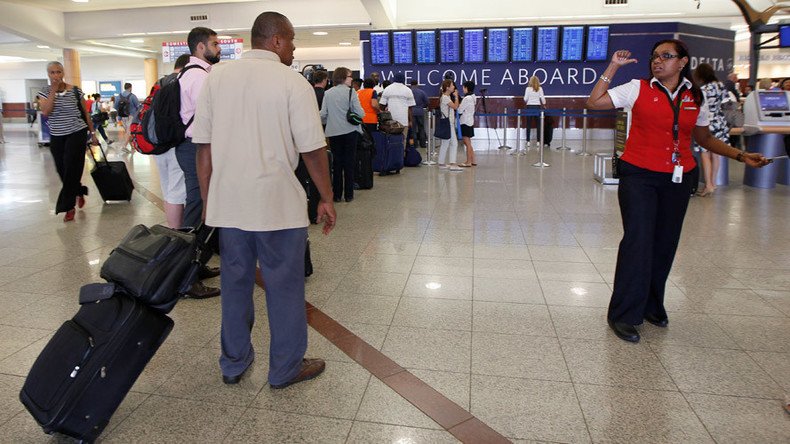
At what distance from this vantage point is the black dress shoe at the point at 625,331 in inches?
124

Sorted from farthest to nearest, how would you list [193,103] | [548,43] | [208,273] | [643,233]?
[548,43], [208,273], [193,103], [643,233]

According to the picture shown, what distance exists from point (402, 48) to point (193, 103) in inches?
456

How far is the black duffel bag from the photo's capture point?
7.48 ft

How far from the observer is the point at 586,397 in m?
2.55

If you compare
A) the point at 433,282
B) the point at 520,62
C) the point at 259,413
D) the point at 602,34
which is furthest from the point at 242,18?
the point at 259,413

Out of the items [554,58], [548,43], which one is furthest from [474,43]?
[554,58]

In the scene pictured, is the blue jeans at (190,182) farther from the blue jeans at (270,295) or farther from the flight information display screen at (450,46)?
the flight information display screen at (450,46)

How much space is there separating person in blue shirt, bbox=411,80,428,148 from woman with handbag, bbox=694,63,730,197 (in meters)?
5.26

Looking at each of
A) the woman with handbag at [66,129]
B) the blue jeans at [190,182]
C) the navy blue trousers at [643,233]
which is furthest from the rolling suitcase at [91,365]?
the woman with handbag at [66,129]

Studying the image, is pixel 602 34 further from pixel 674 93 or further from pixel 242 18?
pixel 674 93

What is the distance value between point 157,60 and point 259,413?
2772 centimetres

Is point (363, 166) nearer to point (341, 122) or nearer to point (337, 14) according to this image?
point (341, 122)

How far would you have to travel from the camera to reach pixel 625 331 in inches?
125

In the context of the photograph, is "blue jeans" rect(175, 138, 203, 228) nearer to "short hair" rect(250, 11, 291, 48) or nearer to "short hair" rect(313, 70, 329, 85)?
"short hair" rect(250, 11, 291, 48)
